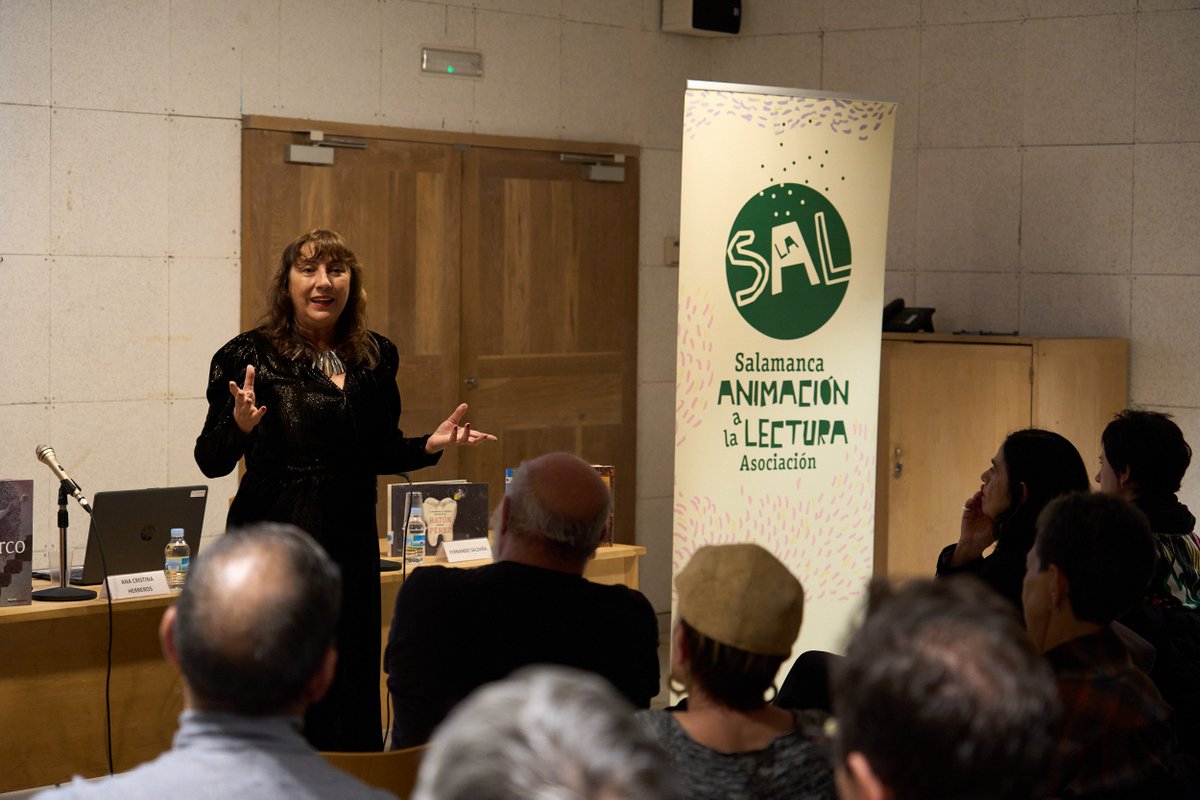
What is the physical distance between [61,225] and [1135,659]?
4.51 m

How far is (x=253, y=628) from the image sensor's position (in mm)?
1604

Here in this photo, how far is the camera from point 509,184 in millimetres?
6887

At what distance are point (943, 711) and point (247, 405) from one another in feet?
8.76

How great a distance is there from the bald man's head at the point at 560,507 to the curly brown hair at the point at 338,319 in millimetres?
1297

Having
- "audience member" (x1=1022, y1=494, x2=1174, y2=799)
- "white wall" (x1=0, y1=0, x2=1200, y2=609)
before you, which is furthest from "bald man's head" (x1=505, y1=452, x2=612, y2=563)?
"white wall" (x1=0, y1=0, x2=1200, y2=609)

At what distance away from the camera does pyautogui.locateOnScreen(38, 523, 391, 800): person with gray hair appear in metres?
1.56

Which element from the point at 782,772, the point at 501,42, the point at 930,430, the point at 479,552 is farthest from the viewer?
the point at 501,42

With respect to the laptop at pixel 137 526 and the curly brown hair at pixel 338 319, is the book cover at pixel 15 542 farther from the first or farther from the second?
the curly brown hair at pixel 338 319

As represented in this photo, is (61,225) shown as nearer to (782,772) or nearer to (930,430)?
(930,430)

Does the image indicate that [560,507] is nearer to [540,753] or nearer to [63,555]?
[540,753]

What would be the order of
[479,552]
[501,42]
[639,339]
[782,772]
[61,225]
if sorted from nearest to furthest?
[782,772] < [479,552] < [61,225] < [501,42] < [639,339]

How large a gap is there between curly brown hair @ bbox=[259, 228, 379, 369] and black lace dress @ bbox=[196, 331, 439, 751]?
0.11ft

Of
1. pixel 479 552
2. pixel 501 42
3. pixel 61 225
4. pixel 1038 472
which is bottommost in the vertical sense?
pixel 479 552

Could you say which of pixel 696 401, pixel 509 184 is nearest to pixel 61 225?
pixel 509 184
